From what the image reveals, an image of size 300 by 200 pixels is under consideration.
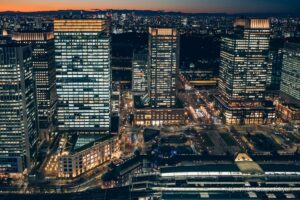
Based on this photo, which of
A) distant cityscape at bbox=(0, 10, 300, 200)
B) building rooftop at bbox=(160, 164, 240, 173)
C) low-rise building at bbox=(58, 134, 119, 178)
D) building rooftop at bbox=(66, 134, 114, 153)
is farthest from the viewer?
building rooftop at bbox=(66, 134, 114, 153)

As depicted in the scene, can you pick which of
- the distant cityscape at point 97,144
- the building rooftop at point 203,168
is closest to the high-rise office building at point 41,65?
the distant cityscape at point 97,144

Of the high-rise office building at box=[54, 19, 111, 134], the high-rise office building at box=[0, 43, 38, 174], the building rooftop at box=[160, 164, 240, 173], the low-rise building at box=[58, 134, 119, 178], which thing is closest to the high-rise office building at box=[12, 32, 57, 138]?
the high-rise office building at box=[54, 19, 111, 134]

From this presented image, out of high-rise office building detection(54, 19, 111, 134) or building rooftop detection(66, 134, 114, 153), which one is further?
high-rise office building detection(54, 19, 111, 134)

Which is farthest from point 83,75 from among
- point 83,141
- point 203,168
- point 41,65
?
point 203,168

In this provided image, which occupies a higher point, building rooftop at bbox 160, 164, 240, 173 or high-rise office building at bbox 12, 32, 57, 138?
high-rise office building at bbox 12, 32, 57, 138

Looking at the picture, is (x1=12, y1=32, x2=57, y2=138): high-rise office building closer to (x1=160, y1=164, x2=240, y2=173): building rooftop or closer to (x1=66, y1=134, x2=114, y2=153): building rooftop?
(x1=66, y1=134, x2=114, y2=153): building rooftop

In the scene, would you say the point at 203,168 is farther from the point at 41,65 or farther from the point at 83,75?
the point at 41,65
